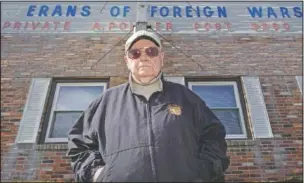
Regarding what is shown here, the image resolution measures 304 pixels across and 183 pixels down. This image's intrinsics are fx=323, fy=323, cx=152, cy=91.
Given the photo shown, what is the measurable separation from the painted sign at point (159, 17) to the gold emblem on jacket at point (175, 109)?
4.17m

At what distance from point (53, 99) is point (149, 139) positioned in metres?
3.54

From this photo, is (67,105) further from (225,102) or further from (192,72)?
(225,102)

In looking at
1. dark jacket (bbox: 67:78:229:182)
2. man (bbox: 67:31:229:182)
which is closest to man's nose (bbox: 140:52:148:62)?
man (bbox: 67:31:229:182)

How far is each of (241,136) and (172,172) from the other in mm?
3084

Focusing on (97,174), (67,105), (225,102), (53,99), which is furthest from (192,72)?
(97,174)

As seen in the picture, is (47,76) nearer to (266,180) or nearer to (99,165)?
(99,165)

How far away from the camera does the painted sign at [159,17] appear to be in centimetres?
689

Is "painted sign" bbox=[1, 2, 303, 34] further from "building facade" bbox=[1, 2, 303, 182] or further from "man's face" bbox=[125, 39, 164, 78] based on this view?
"man's face" bbox=[125, 39, 164, 78]

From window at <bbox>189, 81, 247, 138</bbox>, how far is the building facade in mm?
18

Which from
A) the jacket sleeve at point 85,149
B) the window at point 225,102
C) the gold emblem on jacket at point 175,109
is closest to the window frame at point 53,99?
the window at point 225,102

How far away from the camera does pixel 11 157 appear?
491 centimetres

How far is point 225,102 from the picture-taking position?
5.82 meters

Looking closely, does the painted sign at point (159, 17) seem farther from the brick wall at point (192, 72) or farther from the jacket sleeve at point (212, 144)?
the jacket sleeve at point (212, 144)

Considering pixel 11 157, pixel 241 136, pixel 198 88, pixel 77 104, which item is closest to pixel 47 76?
pixel 77 104
